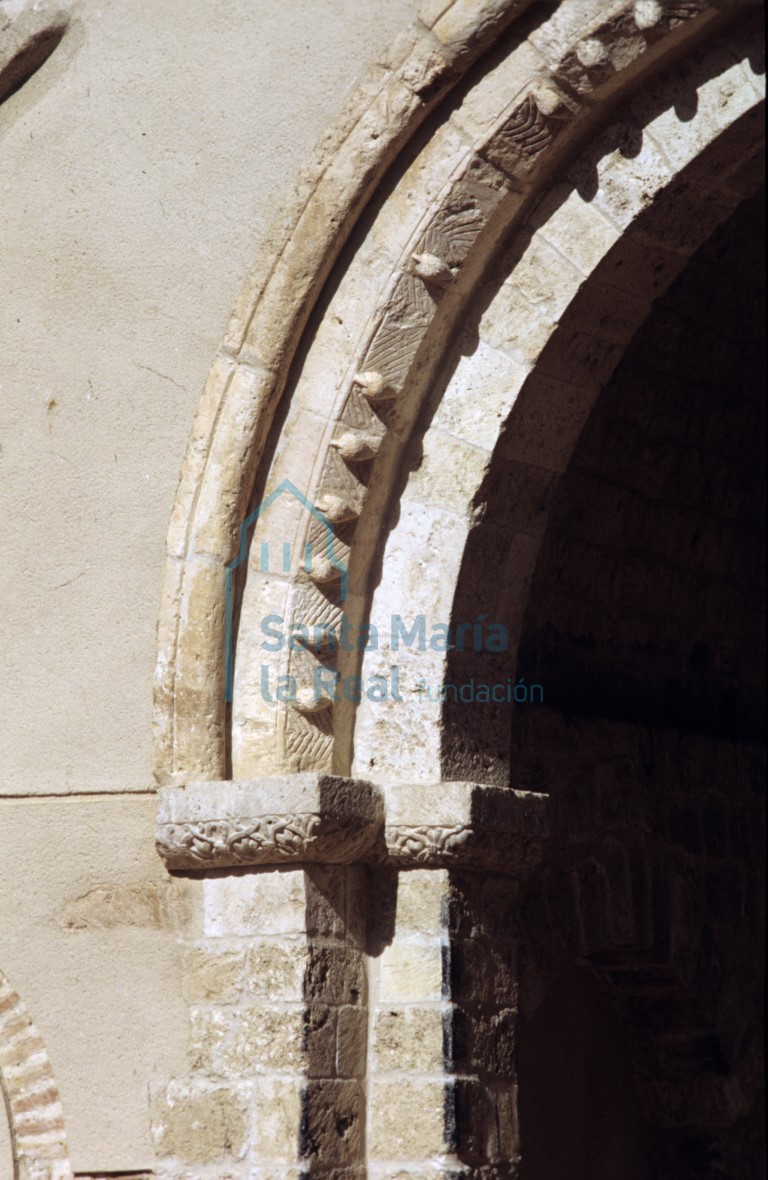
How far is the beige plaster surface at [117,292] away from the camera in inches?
156

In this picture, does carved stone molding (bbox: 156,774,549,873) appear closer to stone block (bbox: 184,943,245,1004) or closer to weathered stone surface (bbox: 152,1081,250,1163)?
stone block (bbox: 184,943,245,1004)

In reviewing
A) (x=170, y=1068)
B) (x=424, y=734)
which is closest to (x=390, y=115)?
(x=424, y=734)

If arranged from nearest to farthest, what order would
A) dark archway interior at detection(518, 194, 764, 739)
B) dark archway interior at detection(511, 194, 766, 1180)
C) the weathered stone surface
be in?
1. the weathered stone surface
2. dark archway interior at detection(511, 194, 766, 1180)
3. dark archway interior at detection(518, 194, 764, 739)

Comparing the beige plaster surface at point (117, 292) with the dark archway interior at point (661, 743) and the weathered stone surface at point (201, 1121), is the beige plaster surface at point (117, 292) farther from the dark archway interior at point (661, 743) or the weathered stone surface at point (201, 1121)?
the dark archway interior at point (661, 743)

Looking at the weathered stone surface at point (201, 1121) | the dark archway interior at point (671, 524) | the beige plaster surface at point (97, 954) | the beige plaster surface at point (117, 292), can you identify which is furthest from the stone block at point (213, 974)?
the dark archway interior at point (671, 524)

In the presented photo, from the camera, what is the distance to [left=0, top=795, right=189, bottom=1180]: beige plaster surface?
3689 millimetres

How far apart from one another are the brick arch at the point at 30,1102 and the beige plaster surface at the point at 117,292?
1.98 ft

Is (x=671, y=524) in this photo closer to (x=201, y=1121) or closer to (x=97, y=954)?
(x=97, y=954)

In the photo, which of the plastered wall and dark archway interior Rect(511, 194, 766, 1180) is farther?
dark archway interior Rect(511, 194, 766, 1180)

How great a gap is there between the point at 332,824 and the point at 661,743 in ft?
6.28

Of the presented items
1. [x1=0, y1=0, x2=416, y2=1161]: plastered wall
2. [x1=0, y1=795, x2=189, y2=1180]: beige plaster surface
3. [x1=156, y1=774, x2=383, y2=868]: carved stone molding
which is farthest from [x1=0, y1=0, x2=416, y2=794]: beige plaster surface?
[x1=156, y1=774, x2=383, y2=868]: carved stone molding

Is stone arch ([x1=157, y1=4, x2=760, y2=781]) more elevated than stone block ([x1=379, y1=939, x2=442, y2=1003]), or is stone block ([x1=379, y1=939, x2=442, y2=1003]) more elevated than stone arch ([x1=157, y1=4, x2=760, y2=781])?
stone arch ([x1=157, y1=4, x2=760, y2=781])

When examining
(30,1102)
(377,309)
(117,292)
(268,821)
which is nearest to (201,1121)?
(30,1102)

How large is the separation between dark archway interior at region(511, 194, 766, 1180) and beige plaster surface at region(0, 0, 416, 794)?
52.1 inches
